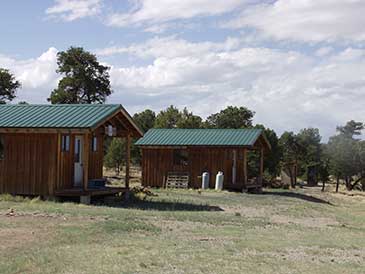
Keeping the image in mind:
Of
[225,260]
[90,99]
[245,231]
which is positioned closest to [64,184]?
[245,231]

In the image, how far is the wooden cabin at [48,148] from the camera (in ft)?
68.5

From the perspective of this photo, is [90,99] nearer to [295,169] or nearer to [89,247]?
[295,169]

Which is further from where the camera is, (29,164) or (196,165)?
(196,165)

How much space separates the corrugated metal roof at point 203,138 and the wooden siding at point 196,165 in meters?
0.56

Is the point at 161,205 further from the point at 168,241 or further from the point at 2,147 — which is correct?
the point at 168,241

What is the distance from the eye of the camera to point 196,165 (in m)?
34.6

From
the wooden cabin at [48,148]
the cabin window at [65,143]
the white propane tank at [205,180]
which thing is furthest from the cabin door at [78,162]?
the white propane tank at [205,180]

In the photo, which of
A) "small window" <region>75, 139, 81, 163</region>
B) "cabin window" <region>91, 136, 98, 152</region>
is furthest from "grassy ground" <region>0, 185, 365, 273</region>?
"cabin window" <region>91, 136, 98, 152</region>

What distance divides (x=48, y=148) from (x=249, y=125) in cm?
3808

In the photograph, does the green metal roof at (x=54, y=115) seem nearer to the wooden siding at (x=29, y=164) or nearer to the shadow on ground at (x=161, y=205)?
the wooden siding at (x=29, y=164)

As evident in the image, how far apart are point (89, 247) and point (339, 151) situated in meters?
41.9

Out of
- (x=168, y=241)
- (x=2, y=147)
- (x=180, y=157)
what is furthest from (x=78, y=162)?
(x=180, y=157)

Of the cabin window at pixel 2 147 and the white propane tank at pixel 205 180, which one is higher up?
the cabin window at pixel 2 147

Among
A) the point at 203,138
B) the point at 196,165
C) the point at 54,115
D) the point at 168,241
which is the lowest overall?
the point at 168,241
